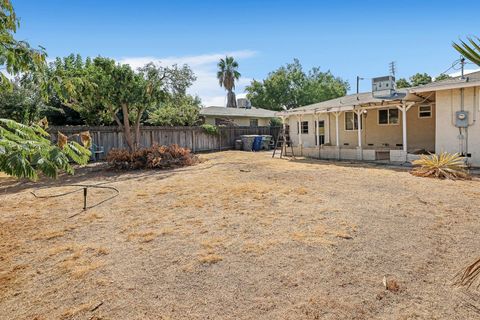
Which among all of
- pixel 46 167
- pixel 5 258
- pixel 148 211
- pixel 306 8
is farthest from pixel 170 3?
pixel 46 167

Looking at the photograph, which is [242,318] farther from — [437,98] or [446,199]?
[437,98]

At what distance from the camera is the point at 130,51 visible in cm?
1555

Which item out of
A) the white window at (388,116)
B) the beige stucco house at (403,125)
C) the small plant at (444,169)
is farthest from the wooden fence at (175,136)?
the small plant at (444,169)

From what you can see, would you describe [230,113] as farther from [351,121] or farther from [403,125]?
[403,125]

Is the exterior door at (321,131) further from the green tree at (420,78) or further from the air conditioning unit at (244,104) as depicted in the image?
the green tree at (420,78)

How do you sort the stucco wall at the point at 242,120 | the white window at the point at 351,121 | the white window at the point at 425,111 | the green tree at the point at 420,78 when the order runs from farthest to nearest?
the green tree at the point at 420,78 < the stucco wall at the point at 242,120 < the white window at the point at 351,121 < the white window at the point at 425,111

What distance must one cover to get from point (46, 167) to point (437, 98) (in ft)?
43.2

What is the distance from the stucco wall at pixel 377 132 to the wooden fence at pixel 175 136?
4.79 meters

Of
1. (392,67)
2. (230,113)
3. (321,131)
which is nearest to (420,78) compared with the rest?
(392,67)

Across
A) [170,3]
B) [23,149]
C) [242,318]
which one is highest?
[170,3]

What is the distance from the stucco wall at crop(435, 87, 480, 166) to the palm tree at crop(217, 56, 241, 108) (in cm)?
3408

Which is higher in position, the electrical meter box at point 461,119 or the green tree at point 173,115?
the green tree at point 173,115

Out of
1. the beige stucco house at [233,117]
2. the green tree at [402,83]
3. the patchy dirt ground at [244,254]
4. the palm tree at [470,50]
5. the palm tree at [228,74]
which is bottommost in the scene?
the patchy dirt ground at [244,254]

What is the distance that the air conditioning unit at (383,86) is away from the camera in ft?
44.3
